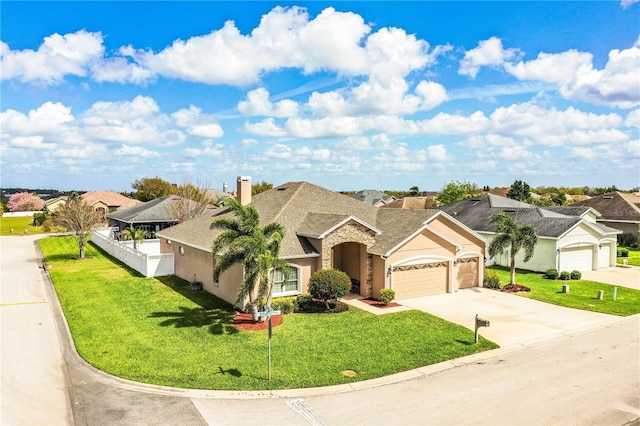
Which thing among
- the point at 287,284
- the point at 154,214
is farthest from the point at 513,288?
the point at 154,214

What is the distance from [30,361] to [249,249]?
8.17 m

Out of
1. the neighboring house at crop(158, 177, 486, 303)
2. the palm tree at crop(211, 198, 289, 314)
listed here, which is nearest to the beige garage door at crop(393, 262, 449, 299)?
the neighboring house at crop(158, 177, 486, 303)

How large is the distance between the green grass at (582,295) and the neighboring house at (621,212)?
2197cm

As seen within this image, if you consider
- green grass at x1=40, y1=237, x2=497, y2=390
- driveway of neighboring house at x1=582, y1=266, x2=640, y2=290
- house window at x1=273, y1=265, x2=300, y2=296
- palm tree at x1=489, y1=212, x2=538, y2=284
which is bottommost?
green grass at x1=40, y1=237, x2=497, y2=390

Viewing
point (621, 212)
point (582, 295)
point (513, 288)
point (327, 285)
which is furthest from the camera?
point (621, 212)

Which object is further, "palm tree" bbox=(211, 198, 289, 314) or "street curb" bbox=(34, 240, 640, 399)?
"palm tree" bbox=(211, 198, 289, 314)

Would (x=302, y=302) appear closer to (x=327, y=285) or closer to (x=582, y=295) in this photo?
(x=327, y=285)

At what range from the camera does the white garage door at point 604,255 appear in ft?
107

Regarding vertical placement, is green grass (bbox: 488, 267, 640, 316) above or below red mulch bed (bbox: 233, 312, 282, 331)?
above

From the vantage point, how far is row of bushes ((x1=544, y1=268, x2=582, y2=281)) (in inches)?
1110

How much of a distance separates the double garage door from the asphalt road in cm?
776

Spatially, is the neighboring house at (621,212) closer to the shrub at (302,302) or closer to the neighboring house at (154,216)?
the shrub at (302,302)

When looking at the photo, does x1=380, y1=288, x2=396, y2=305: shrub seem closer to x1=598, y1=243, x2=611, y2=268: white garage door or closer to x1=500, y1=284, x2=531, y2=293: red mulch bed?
x1=500, y1=284, x2=531, y2=293: red mulch bed

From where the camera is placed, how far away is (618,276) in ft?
97.3
